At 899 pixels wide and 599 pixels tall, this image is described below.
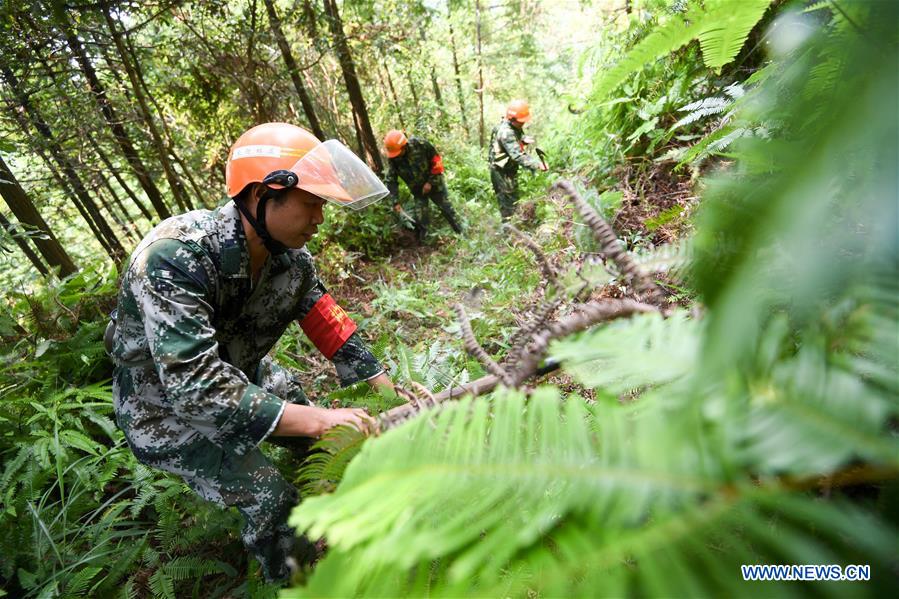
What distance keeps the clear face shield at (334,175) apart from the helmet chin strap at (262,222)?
0.24m

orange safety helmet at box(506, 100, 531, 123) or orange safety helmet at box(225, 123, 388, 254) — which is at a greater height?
orange safety helmet at box(225, 123, 388, 254)

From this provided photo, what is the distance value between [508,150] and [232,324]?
7.06m

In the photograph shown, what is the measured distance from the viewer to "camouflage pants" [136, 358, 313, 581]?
2436 mm

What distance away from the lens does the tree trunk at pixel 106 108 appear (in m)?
5.55

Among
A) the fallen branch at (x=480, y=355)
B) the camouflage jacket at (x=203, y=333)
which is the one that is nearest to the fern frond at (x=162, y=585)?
the camouflage jacket at (x=203, y=333)

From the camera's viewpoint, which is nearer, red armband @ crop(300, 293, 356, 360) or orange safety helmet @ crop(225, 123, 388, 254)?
orange safety helmet @ crop(225, 123, 388, 254)

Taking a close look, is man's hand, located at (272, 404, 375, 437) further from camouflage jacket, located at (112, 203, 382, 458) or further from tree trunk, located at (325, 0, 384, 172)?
tree trunk, located at (325, 0, 384, 172)

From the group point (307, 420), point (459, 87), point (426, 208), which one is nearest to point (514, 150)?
point (426, 208)

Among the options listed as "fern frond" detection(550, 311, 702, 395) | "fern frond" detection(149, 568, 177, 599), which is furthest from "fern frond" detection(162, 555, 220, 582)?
"fern frond" detection(550, 311, 702, 395)

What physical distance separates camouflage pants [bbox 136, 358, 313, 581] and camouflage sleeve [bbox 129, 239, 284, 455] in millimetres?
396

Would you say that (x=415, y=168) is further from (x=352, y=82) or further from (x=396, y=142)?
(x=352, y=82)

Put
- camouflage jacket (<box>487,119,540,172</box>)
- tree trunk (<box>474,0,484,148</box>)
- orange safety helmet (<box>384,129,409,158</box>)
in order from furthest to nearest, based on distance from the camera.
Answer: tree trunk (<box>474,0,484,148</box>) → orange safety helmet (<box>384,129,409,158</box>) → camouflage jacket (<box>487,119,540,172</box>)

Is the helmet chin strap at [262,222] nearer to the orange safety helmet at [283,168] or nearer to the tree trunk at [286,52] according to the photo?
the orange safety helmet at [283,168]

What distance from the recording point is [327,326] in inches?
119
